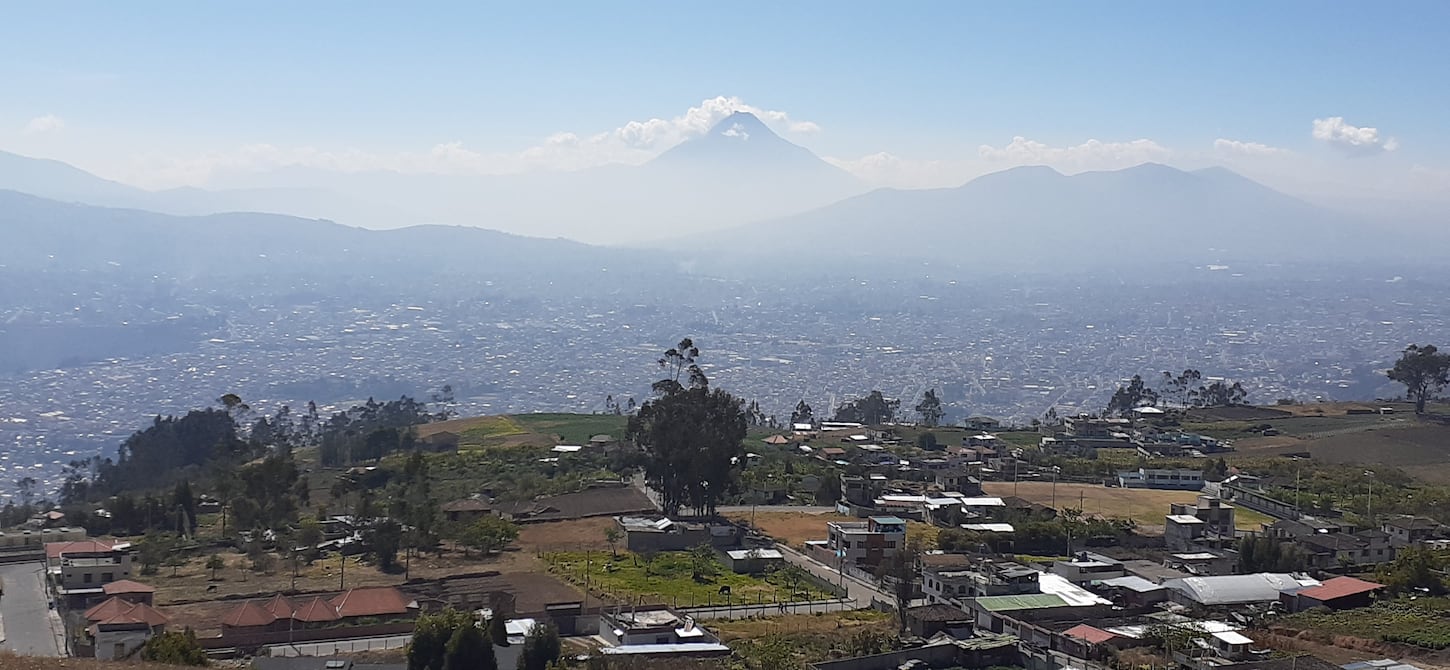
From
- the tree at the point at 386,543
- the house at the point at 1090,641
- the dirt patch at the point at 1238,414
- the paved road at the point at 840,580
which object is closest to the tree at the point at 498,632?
the paved road at the point at 840,580

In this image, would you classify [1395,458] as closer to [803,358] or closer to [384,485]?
[384,485]

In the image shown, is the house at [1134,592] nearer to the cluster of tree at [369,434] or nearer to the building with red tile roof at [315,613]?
the building with red tile roof at [315,613]

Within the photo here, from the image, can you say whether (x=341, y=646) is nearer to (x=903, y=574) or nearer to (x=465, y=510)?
(x=903, y=574)

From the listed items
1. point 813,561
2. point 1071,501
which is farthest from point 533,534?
point 1071,501

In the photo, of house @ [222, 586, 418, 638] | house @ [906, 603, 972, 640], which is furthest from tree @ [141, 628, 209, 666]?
house @ [906, 603, 972, 640]

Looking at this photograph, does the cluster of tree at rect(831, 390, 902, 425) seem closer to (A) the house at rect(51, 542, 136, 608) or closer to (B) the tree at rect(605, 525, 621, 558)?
(B) the tree at rect(605, 525, 621, 558)
